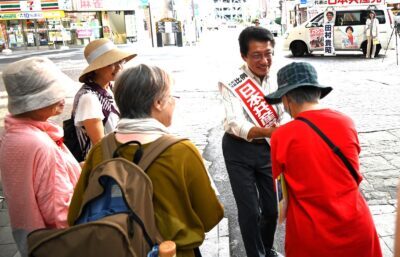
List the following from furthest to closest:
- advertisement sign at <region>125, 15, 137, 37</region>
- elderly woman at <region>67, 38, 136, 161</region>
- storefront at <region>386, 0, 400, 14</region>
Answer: advertisement sign at <region>125, 15, 137, 37</region>
storefront at <region>386, 0, 400, 14</region>
elderly woman at <region>67, 38, 136, 161</region>

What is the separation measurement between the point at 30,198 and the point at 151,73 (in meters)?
0.82

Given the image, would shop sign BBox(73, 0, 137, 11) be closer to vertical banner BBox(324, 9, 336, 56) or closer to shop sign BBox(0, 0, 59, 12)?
shop sign BBox(0, 0, 59, 12)

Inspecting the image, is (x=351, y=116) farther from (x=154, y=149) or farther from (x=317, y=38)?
(x=317, y=38)

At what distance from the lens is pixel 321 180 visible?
1.87 meters

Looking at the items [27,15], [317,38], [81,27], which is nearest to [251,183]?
[317,38]

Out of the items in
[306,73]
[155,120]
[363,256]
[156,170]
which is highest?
[306,73]

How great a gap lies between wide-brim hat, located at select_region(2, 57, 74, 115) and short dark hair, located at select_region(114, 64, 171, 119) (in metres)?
0.43

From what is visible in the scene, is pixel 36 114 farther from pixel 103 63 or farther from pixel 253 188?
pixel 253 188

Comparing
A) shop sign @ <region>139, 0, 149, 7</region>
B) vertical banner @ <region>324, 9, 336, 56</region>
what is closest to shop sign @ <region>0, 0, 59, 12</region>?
shop sign @ <region>139, 0, 149, 7</region>

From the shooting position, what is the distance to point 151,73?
1748 millimetres

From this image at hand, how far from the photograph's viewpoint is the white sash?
8.82 ft

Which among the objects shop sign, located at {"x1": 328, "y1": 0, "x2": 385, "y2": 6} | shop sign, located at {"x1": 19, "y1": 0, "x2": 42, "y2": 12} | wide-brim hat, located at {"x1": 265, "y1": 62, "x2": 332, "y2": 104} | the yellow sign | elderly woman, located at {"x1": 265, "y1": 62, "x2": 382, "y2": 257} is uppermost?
shop sign, located at {"x1": 19, "y1": 0, "x2": 42, "y2": 12}

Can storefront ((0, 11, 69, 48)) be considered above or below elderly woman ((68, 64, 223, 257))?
above

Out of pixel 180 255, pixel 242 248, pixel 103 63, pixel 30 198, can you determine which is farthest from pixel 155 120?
pixel 242 248
